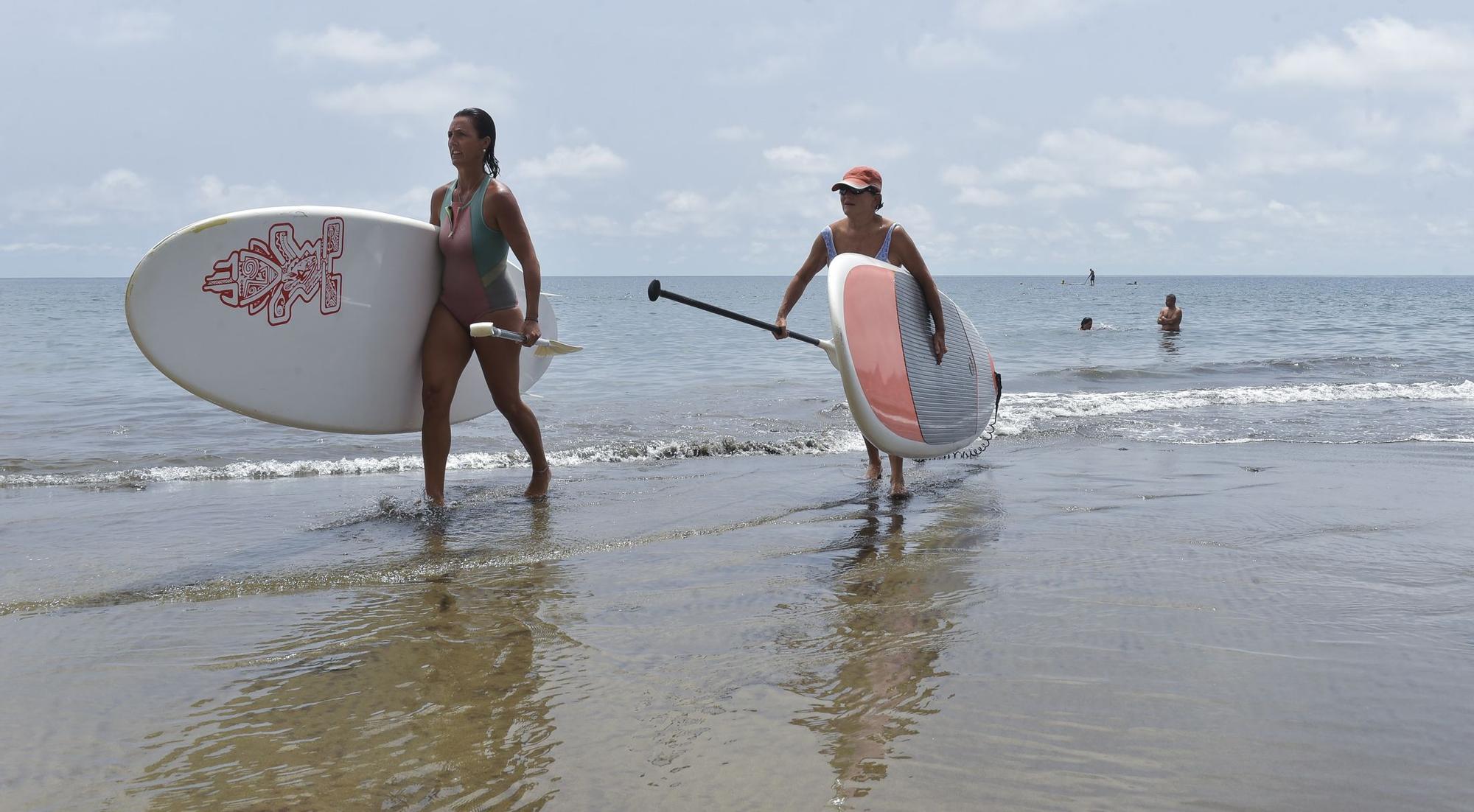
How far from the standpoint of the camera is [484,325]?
14.4 ft

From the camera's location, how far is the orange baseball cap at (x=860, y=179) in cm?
503

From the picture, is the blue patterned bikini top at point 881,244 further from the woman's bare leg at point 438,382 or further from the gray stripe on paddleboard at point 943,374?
the woman's bare leg at point 438,382

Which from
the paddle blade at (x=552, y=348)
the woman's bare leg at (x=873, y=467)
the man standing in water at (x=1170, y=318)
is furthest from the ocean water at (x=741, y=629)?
the man standing in water at (x=1170, y=318)

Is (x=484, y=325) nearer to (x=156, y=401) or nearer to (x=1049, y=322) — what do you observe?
(x=156, y=401)

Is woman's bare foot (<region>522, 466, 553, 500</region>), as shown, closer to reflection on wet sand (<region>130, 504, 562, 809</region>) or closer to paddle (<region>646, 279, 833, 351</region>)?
paddle (<region>646, 279, 833, 351</region>)

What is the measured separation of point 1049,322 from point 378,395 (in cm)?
3041

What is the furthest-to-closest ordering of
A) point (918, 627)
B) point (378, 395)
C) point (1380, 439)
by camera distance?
point (1380, 439), point (378, 395), point (918, 627)

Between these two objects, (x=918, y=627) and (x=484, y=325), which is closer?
(x=918, y=627)

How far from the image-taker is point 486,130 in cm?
469

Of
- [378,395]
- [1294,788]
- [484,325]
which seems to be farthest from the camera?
[378,395]

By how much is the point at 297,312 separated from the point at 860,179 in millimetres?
2636

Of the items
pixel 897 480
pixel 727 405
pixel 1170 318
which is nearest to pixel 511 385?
pixel 897 480

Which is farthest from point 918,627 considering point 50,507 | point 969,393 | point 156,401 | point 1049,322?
point 1049,322

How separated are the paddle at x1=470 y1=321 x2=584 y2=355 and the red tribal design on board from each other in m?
0.70
